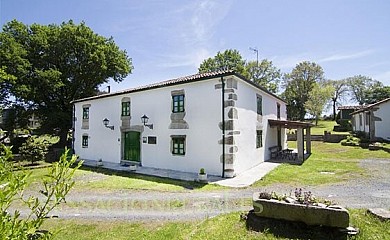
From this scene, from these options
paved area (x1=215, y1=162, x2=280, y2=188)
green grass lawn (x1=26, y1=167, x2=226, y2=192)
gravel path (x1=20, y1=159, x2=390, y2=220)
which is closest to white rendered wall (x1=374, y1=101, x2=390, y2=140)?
gravel path (x1=20, y1=159, x2=390, y2=220)

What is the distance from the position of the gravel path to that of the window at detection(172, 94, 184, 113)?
514cm

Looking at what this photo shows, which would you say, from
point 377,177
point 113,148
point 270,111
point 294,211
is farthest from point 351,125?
point 294,211

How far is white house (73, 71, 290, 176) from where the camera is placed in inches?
435

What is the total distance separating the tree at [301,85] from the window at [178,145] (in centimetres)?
3802

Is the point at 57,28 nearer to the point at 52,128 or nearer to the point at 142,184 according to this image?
the point at 52,128

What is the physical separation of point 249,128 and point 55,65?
20848mm

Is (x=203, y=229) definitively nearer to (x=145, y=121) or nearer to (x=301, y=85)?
(x=145, y=121)

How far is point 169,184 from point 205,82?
5.23m

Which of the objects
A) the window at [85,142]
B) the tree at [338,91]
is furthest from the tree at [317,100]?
the window at [85,142]

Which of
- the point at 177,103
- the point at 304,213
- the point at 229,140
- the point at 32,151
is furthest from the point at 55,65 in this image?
the point at 304,213

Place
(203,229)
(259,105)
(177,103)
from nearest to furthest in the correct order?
(203,229) < (177,103) < (259,105)

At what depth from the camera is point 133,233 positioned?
5176mm

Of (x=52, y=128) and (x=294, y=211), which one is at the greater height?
(x=52, y=128)

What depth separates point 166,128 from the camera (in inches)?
514
